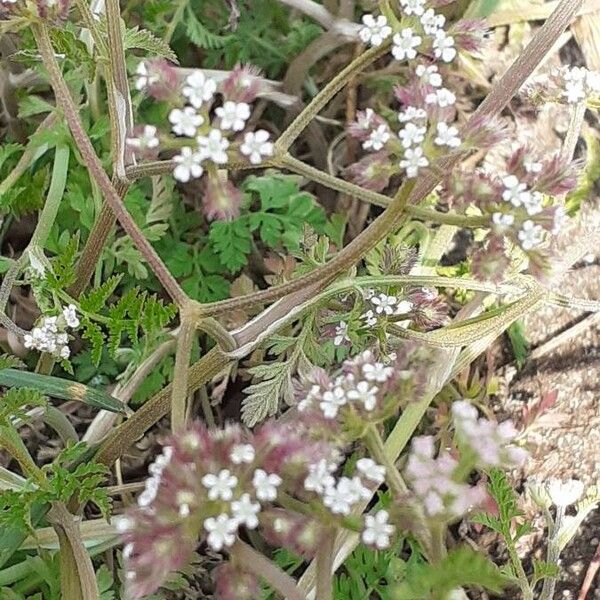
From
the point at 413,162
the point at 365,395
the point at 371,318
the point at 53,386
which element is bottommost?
the point at 53,386

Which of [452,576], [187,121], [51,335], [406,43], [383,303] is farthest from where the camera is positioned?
[51,335]

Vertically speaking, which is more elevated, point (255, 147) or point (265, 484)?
point (255, 147)

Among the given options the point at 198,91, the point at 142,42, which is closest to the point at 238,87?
the point at 198,91

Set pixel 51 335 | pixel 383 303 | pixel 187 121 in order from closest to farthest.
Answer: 1. pixel 187 121
2. pixel 383 303
3. pixel 51 335

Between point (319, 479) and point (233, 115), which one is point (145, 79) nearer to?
point (233, 115)

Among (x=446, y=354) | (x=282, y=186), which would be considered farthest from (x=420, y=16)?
(x=282, y=186)

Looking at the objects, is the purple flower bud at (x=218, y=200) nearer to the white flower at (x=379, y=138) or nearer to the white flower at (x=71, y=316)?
the white flower at (x=379, y=138)

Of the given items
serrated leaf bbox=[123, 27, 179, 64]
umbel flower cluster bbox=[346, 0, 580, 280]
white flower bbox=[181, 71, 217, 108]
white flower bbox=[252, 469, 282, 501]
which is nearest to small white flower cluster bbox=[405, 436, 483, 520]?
white flower bbox=[252, 469, 282, 501]

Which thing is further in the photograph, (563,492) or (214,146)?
(563,492)

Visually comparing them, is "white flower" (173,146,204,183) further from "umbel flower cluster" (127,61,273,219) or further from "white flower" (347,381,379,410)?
"white flower" (347,381,379,410)
